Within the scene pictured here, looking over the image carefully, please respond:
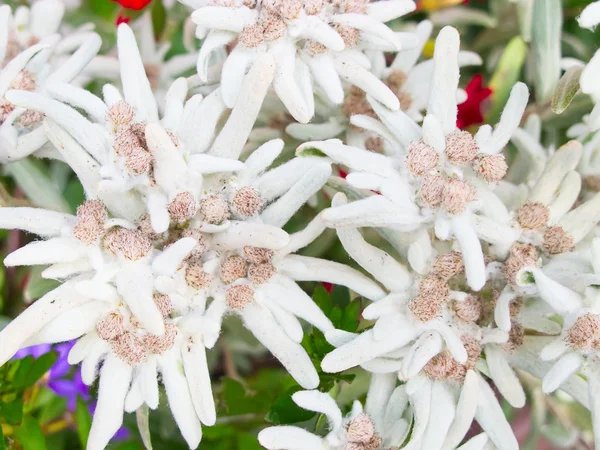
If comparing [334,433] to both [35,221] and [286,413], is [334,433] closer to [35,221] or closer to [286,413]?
[286,413]

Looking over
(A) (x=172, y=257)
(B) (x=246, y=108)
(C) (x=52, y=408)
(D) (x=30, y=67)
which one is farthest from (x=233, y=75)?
(C) (x=52, y=408)

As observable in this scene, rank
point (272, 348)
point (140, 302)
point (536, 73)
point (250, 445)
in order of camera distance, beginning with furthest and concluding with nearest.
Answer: point (536, 73)
point (250, 445)
point (272, 348)
point (140, 302)

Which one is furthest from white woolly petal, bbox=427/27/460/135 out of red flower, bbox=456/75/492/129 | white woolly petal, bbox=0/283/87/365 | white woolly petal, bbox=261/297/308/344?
white woolly petal, bbox=0/283/87/365

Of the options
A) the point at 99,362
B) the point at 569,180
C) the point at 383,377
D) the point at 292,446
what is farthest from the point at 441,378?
the point at 99,362

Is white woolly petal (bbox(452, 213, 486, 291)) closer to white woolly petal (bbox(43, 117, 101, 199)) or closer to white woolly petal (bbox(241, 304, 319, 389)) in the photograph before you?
white woolly petal (bbox(241, 304, 319, 389))

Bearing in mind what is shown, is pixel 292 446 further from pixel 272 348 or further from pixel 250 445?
pixel 250 445

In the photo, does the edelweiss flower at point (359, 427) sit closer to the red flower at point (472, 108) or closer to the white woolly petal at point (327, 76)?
the white woolly petal at point (327, 76)
